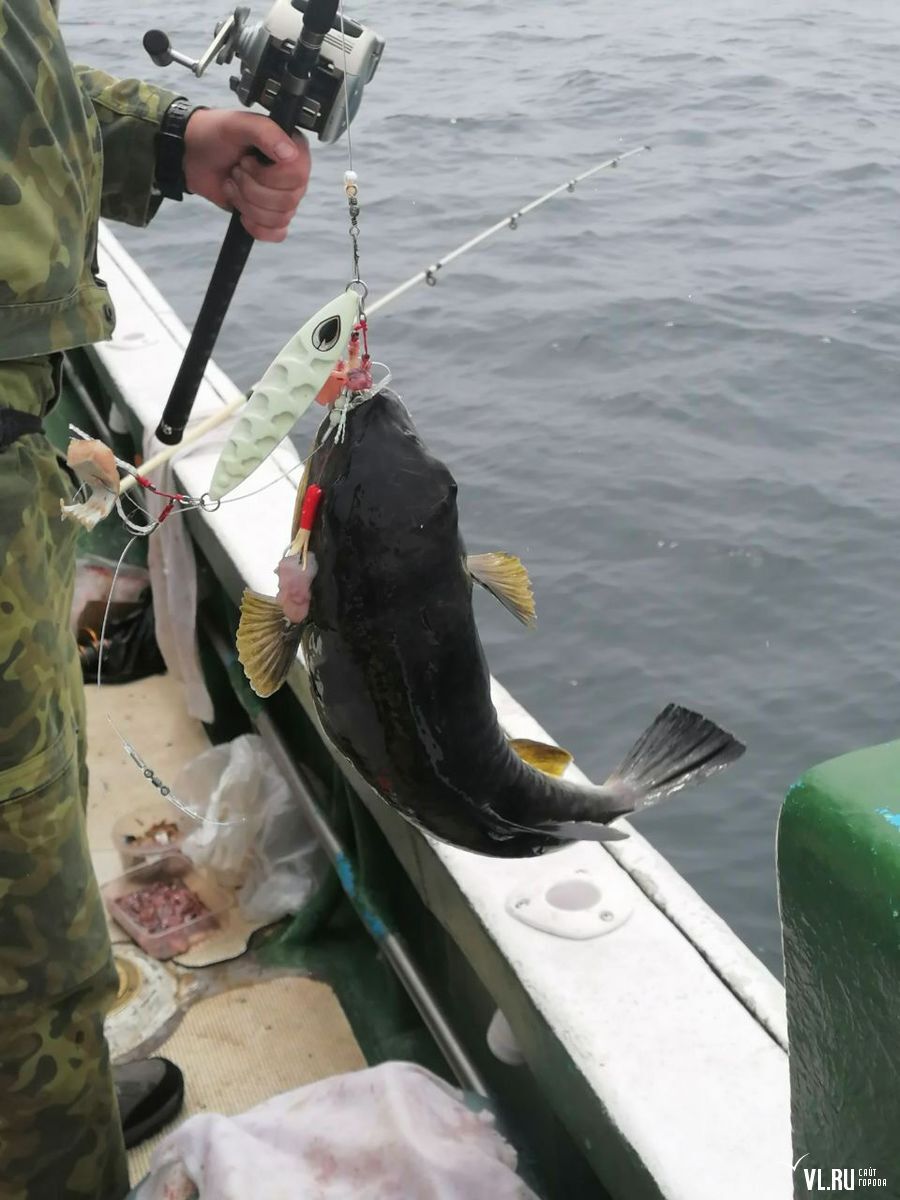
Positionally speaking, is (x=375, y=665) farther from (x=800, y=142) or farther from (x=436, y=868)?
(x=800, y=142)

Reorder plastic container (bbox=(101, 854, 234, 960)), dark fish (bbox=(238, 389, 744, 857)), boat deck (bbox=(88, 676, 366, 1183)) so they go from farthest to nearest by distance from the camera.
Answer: plastic container (bbox=(101, 854, 234, 960))
boat deck (bbox=(88, 676, 366, 1183))
dark fish (bbox=(238, 389, 744, 857))

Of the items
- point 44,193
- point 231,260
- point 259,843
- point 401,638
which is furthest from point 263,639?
point 259,843

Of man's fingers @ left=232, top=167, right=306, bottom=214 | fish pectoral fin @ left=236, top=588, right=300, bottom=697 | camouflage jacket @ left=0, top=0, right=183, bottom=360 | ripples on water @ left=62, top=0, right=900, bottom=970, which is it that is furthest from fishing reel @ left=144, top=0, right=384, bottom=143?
ripples on water @ left=62, top=0, right=900, bottom=970

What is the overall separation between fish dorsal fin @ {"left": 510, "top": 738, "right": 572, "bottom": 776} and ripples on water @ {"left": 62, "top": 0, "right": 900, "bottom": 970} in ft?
7.87

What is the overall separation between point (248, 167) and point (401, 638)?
1.08 m

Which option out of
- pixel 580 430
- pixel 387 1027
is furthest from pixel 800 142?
pixel 387 1027

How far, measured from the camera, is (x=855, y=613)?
5840 mm

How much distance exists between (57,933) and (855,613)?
14.4 feet

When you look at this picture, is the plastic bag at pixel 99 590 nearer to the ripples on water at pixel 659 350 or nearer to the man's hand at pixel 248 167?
the ripples on water at pixel 659 350

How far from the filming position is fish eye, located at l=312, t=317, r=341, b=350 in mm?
1618

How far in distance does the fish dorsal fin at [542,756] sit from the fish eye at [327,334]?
72 cm

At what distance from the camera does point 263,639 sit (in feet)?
5.90
